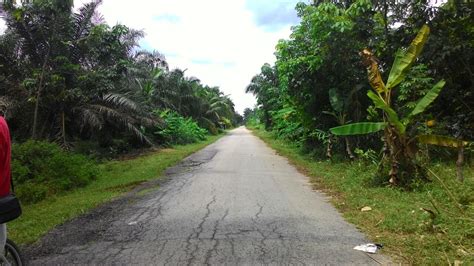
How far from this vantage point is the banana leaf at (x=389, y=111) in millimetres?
8453

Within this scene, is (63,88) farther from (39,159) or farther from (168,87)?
(168,87)

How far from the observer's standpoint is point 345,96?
45.3 feet

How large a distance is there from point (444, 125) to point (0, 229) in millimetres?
11321

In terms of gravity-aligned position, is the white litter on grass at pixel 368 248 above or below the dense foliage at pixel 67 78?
below

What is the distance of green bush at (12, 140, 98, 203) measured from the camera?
31.2 feet

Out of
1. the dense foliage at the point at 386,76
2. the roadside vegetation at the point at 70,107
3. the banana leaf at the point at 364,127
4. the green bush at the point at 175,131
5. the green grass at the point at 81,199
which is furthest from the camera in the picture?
the green bush at the point at 175,131

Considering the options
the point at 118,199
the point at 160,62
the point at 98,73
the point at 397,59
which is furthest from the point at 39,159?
the point at 160,62

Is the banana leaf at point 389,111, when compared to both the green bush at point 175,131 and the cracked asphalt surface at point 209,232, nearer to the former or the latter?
the cracked asphalt surface at point 209,232

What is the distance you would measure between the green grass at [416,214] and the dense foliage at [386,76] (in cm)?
58

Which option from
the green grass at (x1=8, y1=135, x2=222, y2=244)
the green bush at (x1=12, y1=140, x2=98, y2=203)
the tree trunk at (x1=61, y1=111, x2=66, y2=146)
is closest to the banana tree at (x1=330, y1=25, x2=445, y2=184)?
the green grass at (x1=8, y1=135, x2=222, y2=244)

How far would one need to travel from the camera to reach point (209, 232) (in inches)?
235

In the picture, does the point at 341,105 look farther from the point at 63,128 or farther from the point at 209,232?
the point at 63,128

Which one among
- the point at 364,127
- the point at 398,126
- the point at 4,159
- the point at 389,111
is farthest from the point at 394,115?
the point at 4,159

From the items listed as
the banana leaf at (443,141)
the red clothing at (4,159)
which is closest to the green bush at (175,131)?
the banana leaf at (443,141)
